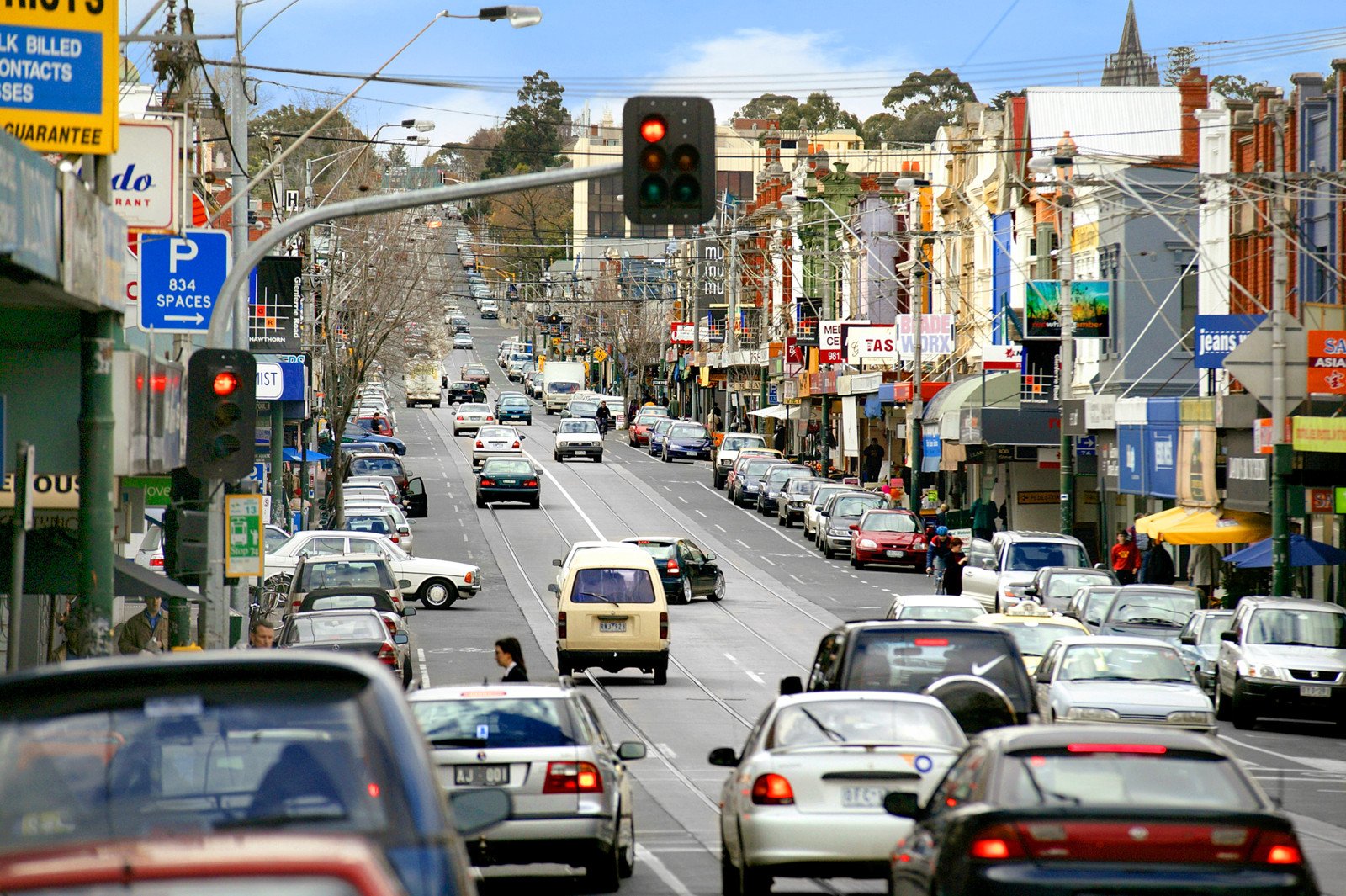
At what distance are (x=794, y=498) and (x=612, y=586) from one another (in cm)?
3117

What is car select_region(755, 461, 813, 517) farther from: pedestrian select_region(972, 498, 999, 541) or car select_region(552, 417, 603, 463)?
car select_region(552, 417, 603, 463)

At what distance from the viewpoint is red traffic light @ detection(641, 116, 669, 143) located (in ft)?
50.6

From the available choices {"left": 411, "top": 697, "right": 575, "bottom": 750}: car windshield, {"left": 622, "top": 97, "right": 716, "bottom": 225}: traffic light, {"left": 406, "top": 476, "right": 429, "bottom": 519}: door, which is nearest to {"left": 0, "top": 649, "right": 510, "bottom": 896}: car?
{"left": 411, "top": 697, "right": 575, "bottom": 750}: car windshield

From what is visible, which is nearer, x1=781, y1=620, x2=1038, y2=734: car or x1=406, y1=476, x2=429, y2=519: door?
x1=781, y1=620, x2=1038, y2=734: car

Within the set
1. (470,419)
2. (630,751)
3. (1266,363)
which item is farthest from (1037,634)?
(470,419)

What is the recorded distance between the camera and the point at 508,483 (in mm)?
61594

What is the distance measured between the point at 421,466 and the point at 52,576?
58.3m

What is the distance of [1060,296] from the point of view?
45594 mm

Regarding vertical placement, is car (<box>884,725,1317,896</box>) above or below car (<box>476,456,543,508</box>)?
above

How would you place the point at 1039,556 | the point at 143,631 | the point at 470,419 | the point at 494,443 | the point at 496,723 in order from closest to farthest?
the point at 496,723 < the point at 143,631 < the point at 1039,556 < the point at 494,443 < the point at 470,419

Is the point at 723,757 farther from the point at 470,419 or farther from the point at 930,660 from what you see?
the point at 470,419

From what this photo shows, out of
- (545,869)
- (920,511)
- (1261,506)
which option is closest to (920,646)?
(545,869)

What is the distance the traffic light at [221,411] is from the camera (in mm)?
15648

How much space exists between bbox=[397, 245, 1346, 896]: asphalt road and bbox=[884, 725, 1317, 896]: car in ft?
15.9
